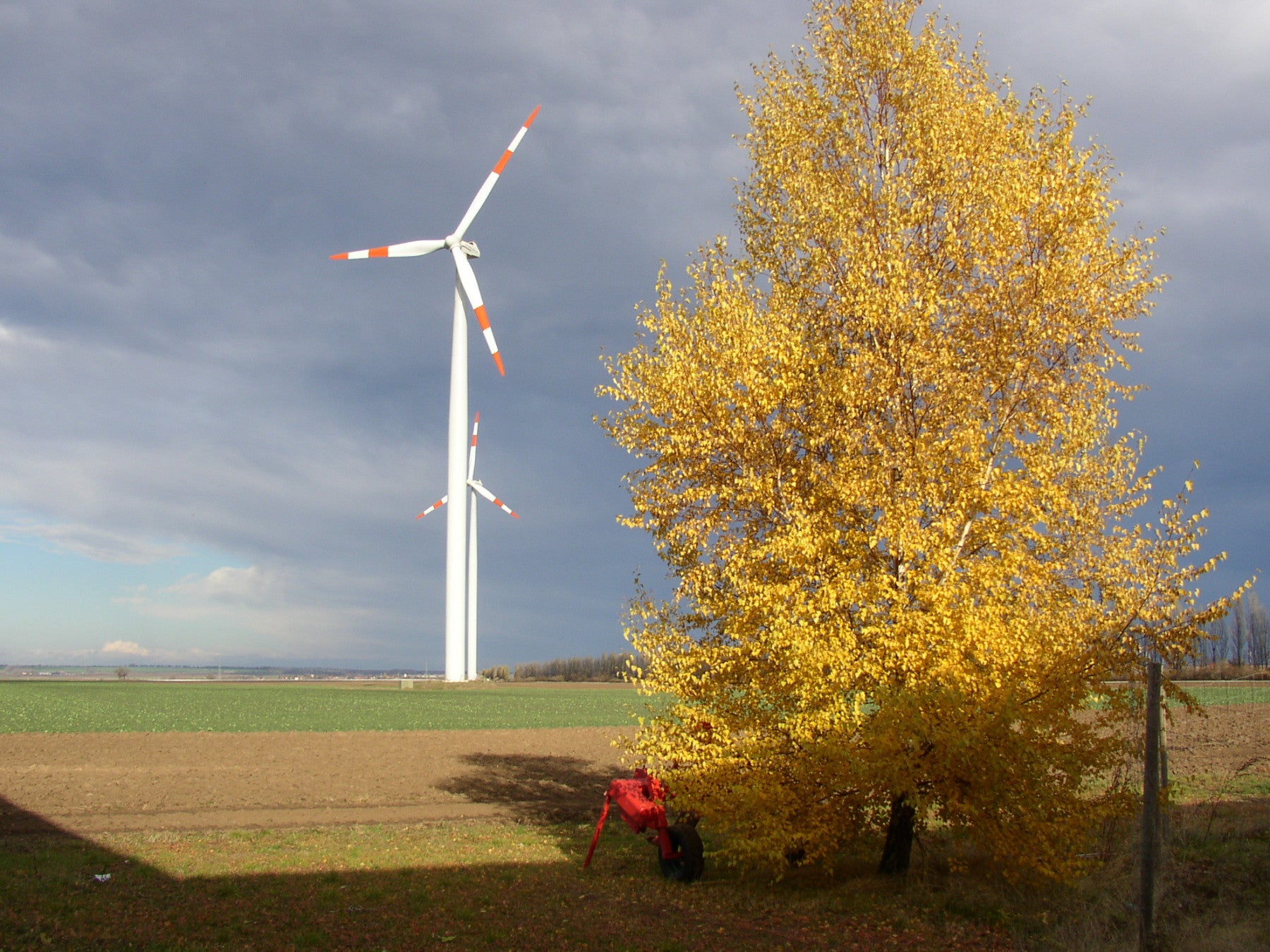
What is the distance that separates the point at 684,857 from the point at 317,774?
1850 centimetres

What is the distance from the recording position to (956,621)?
457 inches

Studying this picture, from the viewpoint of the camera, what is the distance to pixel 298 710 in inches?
2425

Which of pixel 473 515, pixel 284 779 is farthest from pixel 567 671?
pixel 284 779

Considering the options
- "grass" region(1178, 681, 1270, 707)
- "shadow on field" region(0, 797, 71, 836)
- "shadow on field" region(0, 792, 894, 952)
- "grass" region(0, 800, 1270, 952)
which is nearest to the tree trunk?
"grass" region(0, 800, 1270, 952)

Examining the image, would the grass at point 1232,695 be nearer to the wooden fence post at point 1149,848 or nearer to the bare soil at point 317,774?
the bare soil at point 317,774

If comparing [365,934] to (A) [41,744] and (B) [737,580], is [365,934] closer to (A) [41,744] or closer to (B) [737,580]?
(B) [737,580]

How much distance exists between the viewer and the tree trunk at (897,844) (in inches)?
522

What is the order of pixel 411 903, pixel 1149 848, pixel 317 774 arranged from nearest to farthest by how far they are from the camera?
pixel 1149 848, pixel 411 903, pixel 317 774

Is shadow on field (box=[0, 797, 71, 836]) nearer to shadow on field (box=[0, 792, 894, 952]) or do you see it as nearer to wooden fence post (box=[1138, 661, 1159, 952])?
shadow on field (box=[0, 792, 894, 952])

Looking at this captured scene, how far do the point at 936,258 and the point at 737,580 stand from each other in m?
6.38

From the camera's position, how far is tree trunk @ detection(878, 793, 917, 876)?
1325 centimetres

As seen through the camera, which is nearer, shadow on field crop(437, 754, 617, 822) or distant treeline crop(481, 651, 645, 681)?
shadow on field crop(437, 754, 617, 822)

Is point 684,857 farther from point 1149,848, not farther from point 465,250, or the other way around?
point 465,250

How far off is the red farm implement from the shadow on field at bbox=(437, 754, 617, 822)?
22.7 ft
